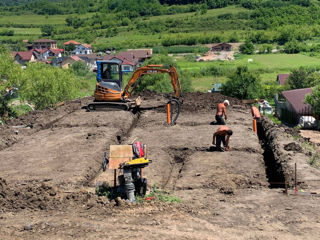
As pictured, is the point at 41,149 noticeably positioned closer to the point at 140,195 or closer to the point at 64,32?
the point at 140,195

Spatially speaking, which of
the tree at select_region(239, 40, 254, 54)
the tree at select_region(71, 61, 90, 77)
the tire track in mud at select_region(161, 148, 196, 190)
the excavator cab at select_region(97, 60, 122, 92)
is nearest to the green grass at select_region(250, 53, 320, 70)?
the tree at select_region(239, 40, 254, 54)

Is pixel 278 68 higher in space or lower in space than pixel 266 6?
lower

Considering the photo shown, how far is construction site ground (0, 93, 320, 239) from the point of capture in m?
11.5

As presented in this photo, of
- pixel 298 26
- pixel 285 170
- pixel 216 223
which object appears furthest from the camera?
pixel 298 26

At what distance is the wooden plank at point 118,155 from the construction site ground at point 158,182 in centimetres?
107

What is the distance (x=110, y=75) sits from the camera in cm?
2856

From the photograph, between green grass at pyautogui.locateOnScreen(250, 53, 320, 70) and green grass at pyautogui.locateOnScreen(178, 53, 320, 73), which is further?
green grass at pyautogui.locateOnScreen(250, 53, 320, 70)

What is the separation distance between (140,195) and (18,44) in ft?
426

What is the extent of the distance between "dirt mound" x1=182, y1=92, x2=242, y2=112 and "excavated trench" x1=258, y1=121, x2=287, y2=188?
582 cm

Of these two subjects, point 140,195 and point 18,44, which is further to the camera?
point 18,44

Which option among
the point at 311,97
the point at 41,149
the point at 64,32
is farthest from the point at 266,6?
the point at 41,149

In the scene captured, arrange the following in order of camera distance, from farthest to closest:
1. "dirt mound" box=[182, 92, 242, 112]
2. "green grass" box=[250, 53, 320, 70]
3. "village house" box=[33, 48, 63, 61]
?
"village house" box=[33, 48, 63, 61] → "green grass" box=[250, 53, 320, 70] → "dirt mound" box=[182, 92, 242, 112]

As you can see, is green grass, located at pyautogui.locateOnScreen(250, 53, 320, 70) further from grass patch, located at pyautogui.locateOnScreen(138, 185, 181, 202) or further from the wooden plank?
the wooden plank

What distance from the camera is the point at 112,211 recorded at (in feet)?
41.3
